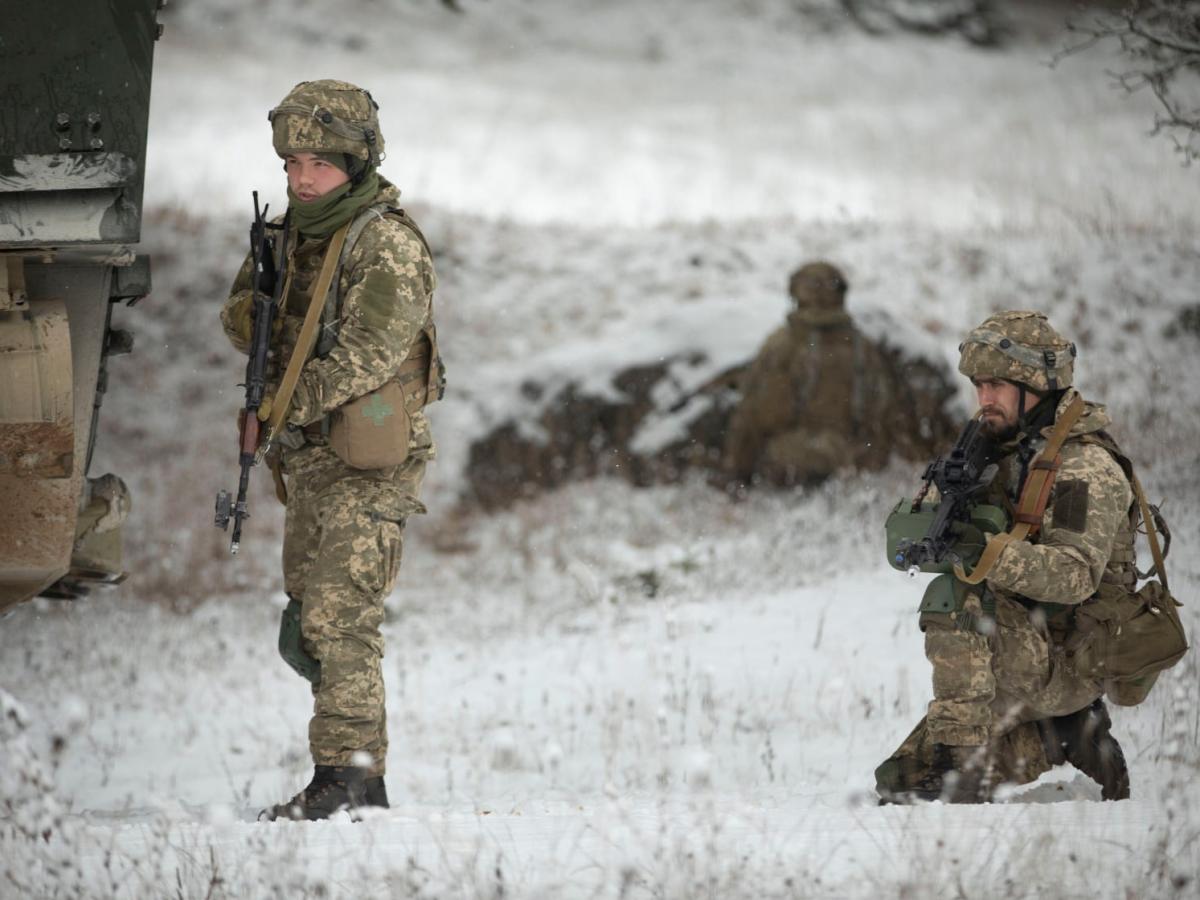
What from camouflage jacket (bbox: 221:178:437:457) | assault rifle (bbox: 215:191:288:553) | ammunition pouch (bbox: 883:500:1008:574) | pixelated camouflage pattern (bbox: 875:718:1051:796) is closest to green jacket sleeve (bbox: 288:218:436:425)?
camouflage jacket (bbox: 221:178:437:457)

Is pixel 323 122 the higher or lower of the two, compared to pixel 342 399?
higher

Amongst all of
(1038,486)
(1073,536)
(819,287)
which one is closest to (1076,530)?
(1073,536)

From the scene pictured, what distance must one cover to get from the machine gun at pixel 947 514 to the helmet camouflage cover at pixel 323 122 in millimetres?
2123

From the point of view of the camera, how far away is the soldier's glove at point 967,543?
4328mm

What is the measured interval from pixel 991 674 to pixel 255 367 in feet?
8.26

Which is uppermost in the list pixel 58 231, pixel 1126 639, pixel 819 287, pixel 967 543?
pixel 819 287

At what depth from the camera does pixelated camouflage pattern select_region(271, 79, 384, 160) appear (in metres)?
4.68

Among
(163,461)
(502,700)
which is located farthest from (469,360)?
(502,700)

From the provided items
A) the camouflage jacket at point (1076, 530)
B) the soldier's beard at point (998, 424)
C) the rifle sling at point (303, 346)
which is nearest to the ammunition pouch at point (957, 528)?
the camouflage jacket at point (1076, 530)

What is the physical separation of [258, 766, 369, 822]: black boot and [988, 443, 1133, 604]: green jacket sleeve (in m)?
2.09

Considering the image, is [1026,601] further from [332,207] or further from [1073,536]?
[332,207]

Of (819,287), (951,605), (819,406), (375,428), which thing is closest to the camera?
(951,605)

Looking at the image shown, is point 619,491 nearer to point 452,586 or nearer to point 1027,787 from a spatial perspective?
point 452,586

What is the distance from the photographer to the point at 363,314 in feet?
15.3
